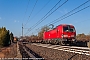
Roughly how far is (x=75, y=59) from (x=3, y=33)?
43251 millimetres

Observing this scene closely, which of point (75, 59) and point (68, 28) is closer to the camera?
point (75, 59)

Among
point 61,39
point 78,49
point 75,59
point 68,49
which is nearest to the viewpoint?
point 75,59

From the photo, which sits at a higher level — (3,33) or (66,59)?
(3,33)

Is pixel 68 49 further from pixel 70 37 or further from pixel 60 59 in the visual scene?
pixel 70 37

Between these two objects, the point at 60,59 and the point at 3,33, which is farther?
the point at 3,33

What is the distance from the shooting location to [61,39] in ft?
87.2

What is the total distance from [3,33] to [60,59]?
42.4 m

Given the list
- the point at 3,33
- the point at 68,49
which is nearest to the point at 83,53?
the point at 68,49

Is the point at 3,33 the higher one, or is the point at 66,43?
the point at 3,33

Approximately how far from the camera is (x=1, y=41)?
177 ft

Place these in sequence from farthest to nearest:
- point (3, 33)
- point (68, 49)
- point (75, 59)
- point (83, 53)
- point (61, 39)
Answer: point (3, 33) < point (61, 39) < point (68, 49) < point (83, 53) < point (75, 59)

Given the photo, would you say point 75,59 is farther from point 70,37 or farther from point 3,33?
point 3,33

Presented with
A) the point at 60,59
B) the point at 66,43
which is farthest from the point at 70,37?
the point at 60,59

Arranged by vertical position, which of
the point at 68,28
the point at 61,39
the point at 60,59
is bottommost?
the point at 60,59
